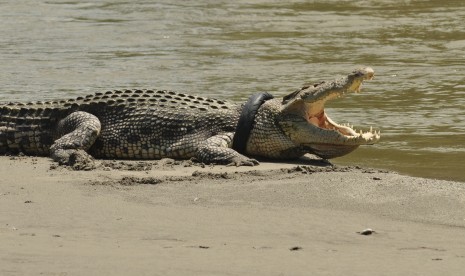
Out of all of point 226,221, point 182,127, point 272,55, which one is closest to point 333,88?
point 182,127

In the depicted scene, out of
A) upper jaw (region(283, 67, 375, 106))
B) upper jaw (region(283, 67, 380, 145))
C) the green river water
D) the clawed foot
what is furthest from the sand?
the green river water

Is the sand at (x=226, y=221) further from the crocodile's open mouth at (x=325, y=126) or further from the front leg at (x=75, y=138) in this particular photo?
the crocodile's open mouth at (x=325, y=126)

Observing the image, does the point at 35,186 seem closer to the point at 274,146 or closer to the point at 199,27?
the point at 274,146

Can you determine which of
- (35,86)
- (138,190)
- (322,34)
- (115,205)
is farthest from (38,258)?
(322,34)

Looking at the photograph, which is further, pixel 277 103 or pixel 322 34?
pixel 322 34

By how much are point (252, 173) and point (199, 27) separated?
9.90 m

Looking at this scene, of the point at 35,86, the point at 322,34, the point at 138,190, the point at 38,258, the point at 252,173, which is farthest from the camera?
the point at 322,34

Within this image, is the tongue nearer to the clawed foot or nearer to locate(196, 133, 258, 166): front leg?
locate(196, 133, 258, 166): front leg

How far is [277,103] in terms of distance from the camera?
9039mm

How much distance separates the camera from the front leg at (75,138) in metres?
8.36

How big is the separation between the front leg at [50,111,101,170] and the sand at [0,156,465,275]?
0.16m

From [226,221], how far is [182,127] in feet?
8.98

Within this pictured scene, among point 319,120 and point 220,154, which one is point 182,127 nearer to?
point 220,154

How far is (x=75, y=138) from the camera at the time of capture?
28.8 ft
